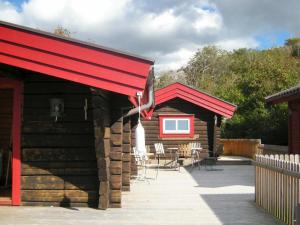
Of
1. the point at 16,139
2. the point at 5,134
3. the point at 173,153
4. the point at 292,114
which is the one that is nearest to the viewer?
the point at 16,139

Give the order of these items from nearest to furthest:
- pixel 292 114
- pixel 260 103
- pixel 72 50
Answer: pixel 72 50 → pixel 292 114 → pixel 260 103

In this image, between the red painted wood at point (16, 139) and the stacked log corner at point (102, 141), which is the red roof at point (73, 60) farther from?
the red painted wood at point (16, 139)

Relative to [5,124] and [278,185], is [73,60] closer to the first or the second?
[278,185]

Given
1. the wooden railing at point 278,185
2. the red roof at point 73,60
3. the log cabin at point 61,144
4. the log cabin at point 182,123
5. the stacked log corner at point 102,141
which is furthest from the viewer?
the log cabin at point 182,123

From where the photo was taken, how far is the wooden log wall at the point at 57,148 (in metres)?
8.14

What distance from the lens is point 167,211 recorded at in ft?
27.0

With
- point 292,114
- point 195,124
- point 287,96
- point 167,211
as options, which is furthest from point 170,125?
point 167,211

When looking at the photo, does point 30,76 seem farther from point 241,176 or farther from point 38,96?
point 241,176

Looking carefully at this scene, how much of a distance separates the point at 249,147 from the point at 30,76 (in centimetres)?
1861

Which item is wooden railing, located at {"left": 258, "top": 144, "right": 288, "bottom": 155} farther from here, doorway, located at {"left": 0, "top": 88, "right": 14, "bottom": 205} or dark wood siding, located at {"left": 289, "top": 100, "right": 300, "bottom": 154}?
doorway, located at {"left": 0, "top": 88, "right": 14, "bottom": 205}

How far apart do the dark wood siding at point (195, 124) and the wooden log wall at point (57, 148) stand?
12934 mm

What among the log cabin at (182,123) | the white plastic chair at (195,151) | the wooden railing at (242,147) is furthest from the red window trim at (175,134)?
the wooden railing at (242,147)

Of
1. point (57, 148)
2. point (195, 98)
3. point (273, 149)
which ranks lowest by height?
point (273, 149)

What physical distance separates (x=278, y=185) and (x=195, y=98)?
13.4m
